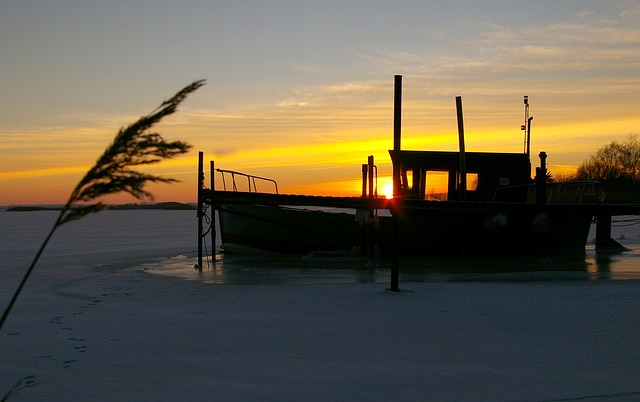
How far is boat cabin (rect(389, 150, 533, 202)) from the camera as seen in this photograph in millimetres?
20609

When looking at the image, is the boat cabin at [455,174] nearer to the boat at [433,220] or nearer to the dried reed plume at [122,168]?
the boat at [433,220]

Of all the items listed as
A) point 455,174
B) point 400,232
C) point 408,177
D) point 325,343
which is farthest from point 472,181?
point 325,343

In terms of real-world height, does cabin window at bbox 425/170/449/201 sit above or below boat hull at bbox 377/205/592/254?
above

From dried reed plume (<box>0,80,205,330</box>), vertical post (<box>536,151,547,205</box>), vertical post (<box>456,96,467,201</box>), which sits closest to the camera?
dried reed plume (<box>0,80,205,330</box>)

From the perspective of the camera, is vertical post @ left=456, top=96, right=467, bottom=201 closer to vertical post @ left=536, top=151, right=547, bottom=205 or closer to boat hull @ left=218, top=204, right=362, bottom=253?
vertical post @ left=536, top=151, right=547, bottom=205

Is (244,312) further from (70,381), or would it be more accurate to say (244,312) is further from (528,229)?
(528,229)

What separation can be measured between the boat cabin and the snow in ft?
30.1

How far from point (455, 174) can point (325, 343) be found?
14677 mm

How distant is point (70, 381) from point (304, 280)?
8188 millimetres

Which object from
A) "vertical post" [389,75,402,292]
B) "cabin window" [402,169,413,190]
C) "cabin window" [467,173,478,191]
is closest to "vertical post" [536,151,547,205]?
"cabin window" [467,173,478,191]

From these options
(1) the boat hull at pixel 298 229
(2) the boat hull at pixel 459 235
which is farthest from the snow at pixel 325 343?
(2) the boat hull at pixel 459 235

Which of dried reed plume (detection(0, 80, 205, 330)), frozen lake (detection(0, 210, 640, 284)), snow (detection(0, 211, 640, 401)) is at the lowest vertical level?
frozen lake (detection(0, 210, 640, 284))

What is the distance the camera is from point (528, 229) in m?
21.3

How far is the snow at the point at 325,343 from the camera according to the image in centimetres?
528
